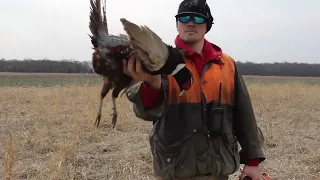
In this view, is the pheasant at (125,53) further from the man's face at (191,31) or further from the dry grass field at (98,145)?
the dry grass field at (98,145)

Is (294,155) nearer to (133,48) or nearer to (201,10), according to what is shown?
(201,10)

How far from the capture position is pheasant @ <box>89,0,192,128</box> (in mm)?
1928

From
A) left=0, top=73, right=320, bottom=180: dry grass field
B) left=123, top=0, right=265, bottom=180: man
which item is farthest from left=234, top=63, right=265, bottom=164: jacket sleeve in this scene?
left=0, top=73, right=320, bottom=180: dry grass field

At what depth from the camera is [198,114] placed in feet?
8.21

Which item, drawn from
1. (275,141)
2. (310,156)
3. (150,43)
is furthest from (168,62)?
(275,141)

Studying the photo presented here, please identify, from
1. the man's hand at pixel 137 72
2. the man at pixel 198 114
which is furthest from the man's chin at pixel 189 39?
the man's hand at pixel 137 72

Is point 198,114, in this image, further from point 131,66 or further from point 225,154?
point 131,66

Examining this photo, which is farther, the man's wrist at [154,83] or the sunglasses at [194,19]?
the sunglasses at [194,19]

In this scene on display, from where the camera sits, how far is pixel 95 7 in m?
2.25

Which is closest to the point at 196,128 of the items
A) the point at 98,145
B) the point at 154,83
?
the point at 154,83

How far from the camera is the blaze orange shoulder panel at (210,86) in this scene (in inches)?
97.1

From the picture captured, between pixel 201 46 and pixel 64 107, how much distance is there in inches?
408

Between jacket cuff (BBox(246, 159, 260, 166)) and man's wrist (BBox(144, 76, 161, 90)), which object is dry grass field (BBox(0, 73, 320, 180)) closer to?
man's wrist (BBox(144, 76, 161, 90))

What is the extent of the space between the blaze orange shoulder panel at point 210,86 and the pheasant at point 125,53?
0.66 ft
